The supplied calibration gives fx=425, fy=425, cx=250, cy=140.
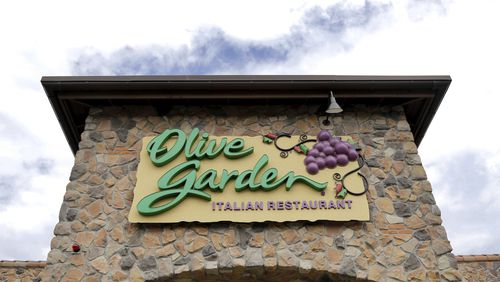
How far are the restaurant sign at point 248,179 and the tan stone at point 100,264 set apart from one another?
690 mm

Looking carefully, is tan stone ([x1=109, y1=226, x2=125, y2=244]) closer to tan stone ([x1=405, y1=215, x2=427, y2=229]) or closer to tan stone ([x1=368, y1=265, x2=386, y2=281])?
tan stone ([x1=368, y1=265, x2=386, y2=281])

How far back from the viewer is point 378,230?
649cm

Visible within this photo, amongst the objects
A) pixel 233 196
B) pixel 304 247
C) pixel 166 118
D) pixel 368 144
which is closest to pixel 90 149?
pixel 166 118

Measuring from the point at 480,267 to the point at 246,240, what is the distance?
636 centimetres

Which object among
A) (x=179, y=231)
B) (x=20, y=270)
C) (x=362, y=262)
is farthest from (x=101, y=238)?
(x=20, y=270)

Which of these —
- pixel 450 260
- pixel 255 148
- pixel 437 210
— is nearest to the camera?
pixel 450 260

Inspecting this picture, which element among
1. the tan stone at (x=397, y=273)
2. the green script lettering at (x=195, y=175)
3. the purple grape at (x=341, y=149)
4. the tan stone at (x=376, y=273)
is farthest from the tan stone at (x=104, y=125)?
the tan stone at (x=397, y=273)

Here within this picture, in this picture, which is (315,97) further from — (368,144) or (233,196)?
(233,196)

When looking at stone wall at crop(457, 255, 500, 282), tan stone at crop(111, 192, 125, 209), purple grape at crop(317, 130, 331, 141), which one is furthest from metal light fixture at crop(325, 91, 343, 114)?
stone wall at crop(457, 255, 500, 282)

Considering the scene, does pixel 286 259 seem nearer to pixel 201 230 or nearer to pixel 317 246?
pixel 317 246

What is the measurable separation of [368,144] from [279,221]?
2.18 metres

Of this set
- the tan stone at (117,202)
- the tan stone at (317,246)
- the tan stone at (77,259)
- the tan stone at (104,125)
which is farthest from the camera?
the tan stone at (104,125)

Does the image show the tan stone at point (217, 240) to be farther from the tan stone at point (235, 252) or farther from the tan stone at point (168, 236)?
the tan stone at point (168, 236)

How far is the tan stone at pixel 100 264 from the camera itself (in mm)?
6148
